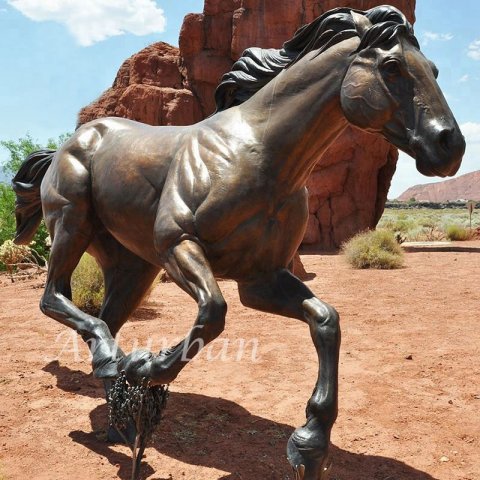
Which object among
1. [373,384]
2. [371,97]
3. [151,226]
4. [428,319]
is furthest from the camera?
[428,319]

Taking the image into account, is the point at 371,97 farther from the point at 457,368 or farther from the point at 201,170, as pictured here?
the point at 457,368

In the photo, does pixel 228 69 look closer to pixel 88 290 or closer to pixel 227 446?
pixel 88 290

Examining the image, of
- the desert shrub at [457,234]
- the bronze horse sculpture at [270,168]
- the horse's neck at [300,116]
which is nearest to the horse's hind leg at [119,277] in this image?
the bronze horse sculpture at [270,168]

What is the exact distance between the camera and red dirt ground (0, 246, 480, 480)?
291 cm

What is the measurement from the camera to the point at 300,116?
95.2 inches

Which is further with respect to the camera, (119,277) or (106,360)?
(119,277)

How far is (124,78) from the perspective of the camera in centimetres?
2645

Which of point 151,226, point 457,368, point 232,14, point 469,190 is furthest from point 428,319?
point 469,190

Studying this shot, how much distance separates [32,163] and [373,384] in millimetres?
3207

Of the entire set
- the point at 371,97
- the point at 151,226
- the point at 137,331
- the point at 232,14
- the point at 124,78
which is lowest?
the point at 137,331

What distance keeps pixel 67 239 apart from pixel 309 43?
6.35 feet

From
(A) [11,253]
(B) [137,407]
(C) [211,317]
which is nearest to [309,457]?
(C) [211,317]

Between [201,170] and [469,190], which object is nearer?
[201,170]

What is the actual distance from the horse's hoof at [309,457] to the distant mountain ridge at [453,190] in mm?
135211
